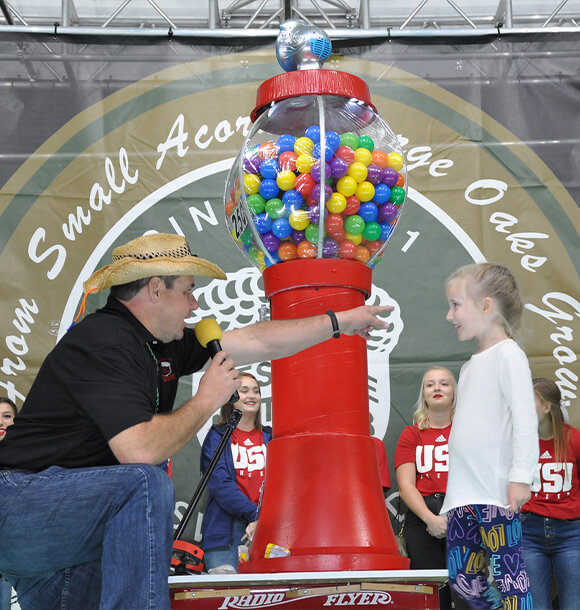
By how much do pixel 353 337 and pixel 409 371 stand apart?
172 cm

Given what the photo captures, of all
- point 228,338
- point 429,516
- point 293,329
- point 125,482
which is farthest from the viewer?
point 429,516

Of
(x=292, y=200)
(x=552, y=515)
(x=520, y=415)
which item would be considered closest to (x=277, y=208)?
(x=292, y=200)

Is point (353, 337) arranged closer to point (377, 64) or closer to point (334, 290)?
point (334, 290)

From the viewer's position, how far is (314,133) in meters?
2.28

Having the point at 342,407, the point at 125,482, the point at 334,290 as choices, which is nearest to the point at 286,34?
the point at 334,290

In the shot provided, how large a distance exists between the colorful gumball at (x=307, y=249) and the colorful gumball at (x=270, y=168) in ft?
0.66

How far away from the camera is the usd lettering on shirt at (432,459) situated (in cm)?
357

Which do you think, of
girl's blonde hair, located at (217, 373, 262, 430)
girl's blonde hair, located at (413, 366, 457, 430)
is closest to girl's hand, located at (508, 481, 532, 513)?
girl's blonde hair, located at (413, 366, 457, 430)

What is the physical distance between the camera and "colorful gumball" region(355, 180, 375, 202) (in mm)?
2262

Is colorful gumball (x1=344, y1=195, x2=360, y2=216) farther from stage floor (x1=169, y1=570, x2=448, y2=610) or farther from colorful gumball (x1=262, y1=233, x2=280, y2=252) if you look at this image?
stage floor (x1=169, y1=570, x2=448, y2=610)

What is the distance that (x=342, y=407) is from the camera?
2211 mm

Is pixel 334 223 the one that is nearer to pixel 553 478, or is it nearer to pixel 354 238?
pixel 354 238

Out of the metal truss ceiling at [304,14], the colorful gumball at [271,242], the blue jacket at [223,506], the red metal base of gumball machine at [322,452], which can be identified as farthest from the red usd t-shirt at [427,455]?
the metal truss ceiling at [304,14]

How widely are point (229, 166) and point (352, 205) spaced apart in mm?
1919
